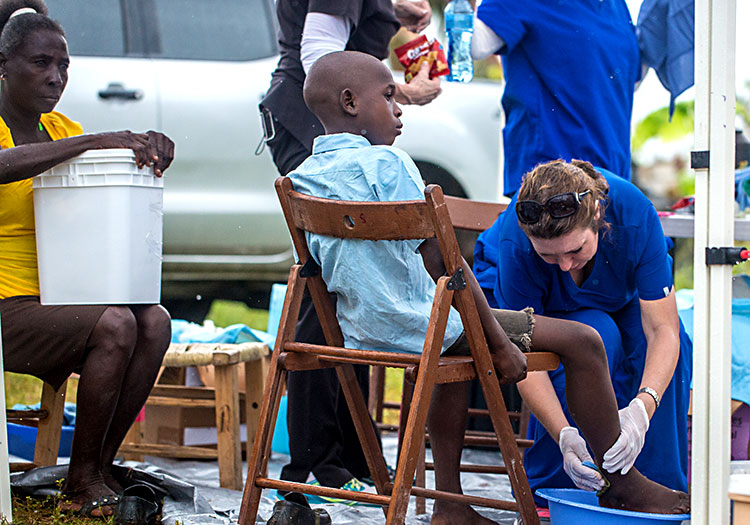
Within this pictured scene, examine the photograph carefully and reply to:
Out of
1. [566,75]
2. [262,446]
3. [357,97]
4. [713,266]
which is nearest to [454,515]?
[262,446]

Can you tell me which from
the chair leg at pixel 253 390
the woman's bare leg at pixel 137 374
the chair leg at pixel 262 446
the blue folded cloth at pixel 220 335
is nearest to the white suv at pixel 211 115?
the blue folded cloth at pixel 220 335

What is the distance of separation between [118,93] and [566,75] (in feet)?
7.67

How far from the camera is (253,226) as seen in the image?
188 inches

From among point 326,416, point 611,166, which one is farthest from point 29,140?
point 611,166

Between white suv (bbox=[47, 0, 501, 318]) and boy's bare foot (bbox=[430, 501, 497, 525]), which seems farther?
white suv (bbox=[47, 0, 501, 318])

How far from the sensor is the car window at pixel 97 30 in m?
4.41

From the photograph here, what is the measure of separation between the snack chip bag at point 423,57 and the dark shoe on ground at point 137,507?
5.32 feet

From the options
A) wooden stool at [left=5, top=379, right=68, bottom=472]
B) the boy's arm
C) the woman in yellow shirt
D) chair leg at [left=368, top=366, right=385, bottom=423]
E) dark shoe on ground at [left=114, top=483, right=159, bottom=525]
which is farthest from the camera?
chair leg at [left=368, top=366, right=385, bottom=423]

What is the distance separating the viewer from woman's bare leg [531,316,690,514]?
2.19m

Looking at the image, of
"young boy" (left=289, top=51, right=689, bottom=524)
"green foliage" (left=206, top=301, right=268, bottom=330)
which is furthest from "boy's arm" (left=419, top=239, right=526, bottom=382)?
"green foliage" (left=206, top=301, right=268, bottom=330)

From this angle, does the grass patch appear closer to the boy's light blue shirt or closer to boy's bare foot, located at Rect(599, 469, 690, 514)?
→ the boy's light blue shirt

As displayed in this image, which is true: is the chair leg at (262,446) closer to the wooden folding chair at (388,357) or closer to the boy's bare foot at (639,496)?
the wooden folding chair at (388,357)

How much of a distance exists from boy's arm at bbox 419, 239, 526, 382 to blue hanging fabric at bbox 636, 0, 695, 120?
63.2 inches

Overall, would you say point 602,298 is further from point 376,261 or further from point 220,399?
point 220,399
